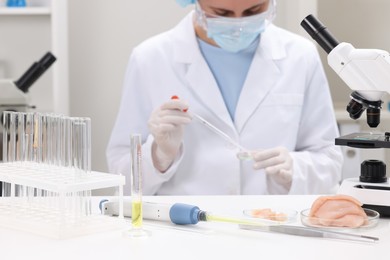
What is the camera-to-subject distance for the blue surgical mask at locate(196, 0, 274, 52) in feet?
6.84

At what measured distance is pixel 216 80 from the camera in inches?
85.7

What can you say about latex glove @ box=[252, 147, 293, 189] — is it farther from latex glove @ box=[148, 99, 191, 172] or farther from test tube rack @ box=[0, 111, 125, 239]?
test tube rack @ box=[0, 111, 125, 239]

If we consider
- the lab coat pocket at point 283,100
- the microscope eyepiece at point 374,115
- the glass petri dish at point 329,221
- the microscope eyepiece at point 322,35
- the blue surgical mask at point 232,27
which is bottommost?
the glass petri dish at point 329,221

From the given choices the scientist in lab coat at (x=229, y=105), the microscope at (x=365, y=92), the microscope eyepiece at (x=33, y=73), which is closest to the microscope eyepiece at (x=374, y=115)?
the microscope at (x=365, y=92)

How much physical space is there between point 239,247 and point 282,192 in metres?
1.04

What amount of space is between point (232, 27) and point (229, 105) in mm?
240

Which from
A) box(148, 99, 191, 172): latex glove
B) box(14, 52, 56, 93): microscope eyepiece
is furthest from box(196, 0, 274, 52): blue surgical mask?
box(14, 52, 56, 93): microscope eyepiece

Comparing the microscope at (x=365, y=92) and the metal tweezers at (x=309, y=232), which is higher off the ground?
the microscope at (x=365, y=92)

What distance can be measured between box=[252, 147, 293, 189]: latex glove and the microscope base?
627 millimetres

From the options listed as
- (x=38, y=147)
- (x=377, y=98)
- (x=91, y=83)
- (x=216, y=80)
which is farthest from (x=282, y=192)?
(x=91, y=83)

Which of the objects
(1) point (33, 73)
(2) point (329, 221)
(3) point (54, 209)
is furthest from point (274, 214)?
(1) point (33, 73)

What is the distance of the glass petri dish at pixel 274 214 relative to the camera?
1170 mm

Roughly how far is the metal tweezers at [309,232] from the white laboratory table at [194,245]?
12mm

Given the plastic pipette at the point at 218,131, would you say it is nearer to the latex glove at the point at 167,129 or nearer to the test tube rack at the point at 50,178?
the latex glove at the point at 167,129
